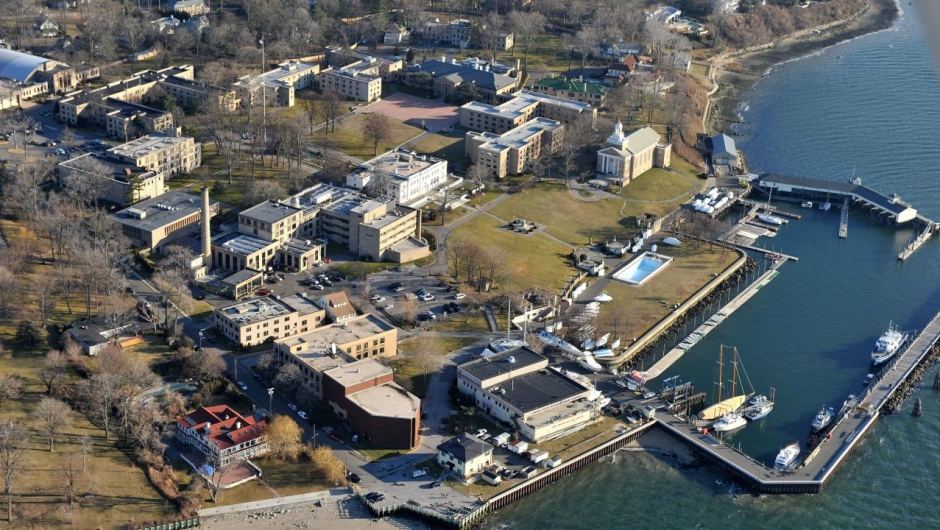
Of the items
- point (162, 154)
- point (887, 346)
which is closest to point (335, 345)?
point (162, 154)

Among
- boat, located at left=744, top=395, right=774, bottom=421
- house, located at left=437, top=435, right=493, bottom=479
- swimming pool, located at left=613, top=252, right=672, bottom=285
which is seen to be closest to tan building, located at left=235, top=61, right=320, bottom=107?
swimming pool, located at left=613, top=252, right=672, bottom=285

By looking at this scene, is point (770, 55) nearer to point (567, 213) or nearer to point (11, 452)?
point (567, 213)

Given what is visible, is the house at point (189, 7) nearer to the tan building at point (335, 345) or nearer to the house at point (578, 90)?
the house at point (578, 90)

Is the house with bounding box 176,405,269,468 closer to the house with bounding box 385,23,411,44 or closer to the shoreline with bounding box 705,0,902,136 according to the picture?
the shoreline with bounding box 705,0,902,136

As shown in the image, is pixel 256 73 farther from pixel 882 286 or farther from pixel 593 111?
pixel 882 286

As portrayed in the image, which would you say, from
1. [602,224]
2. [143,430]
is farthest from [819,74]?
[143,430]

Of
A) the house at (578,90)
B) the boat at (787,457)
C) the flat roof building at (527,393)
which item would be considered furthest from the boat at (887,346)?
the house at (578,90)
